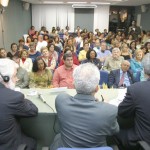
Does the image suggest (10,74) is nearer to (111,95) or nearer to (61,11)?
(111,95)

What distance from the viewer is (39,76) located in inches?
146

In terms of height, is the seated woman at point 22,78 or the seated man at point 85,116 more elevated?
the seated man at point 85,116

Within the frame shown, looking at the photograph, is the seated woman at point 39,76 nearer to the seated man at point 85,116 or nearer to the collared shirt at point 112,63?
the collared shirt at point 112,63

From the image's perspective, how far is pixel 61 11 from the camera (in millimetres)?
14242

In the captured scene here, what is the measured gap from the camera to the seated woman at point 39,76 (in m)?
3.70

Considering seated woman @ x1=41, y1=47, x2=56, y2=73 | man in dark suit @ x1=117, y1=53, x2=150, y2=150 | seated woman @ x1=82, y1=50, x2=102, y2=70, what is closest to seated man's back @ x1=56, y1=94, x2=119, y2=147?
man in dark suit @ x1=117, y1=53, x2=150, y2=150

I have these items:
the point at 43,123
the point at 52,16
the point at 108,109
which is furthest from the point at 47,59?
the point at 52,16

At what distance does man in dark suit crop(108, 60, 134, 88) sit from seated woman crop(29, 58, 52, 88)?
1076 mm

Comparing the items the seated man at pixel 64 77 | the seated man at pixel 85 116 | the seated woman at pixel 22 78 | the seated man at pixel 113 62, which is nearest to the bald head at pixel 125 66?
the seated man at pixel 64 77

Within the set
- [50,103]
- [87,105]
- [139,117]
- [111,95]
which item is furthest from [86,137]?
[111,95]

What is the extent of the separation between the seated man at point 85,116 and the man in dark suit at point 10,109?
1.06ft

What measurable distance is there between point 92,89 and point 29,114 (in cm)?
59

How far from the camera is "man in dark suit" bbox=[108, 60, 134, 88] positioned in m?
3.77

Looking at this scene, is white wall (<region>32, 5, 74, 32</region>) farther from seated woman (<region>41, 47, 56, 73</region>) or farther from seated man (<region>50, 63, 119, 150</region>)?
seated man (<region>50, 63, 119, 150</region>)
